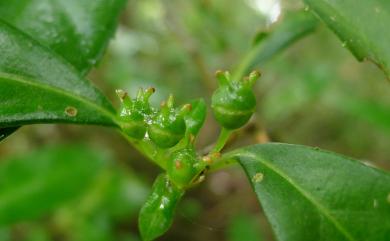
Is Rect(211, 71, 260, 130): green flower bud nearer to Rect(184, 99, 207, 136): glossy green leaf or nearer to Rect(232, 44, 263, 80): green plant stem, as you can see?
Rect(184, 99, 207, 136): glossy green leaf

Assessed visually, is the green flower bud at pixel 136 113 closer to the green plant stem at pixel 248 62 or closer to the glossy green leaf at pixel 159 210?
the glossy green leaf at pixel 159 210

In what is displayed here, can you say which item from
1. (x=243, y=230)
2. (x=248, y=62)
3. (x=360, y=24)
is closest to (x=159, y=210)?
(x=360, y=24)

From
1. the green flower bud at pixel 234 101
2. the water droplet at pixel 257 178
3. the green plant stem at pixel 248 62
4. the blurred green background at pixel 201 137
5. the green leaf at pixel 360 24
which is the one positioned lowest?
the blurred green background at pixel 201 137

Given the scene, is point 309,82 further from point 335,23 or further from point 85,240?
point 335,23

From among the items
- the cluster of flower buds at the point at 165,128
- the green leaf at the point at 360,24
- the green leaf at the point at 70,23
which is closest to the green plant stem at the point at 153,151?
the cluster of flower buds at the point at 165,128

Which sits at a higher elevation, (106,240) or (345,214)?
(345,214)

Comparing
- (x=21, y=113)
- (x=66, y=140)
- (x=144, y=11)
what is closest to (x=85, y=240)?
(x=66, y=140)

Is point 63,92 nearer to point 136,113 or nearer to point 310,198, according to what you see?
point 136,113
